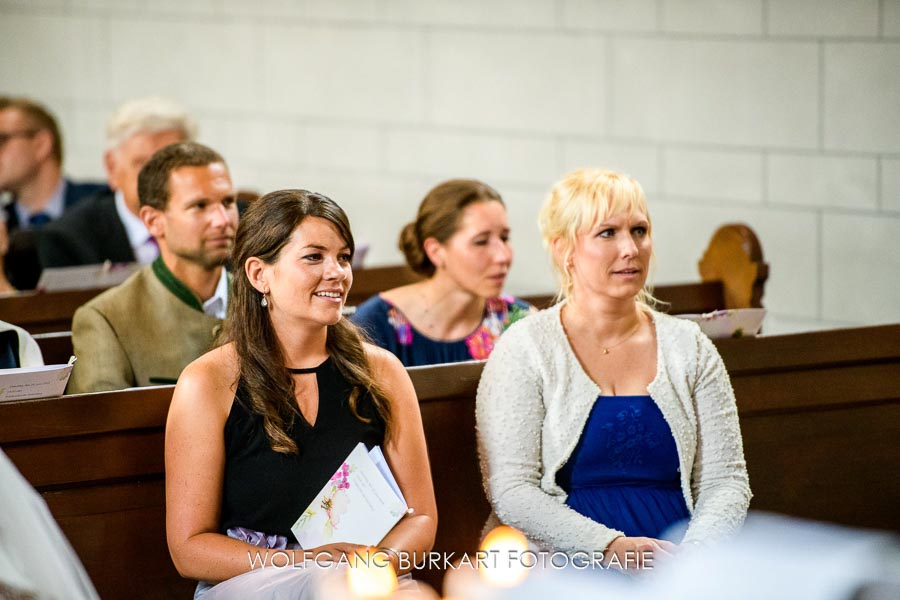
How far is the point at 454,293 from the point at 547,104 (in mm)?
2459

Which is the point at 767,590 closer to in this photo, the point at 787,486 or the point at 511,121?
the point at 787,486

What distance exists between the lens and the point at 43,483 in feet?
9.86

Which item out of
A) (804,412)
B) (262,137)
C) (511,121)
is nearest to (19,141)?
(262,137)

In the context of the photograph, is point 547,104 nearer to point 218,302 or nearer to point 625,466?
point 218,302

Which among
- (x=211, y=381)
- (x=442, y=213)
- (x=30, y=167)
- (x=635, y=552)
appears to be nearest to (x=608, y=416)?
(x=635, y=552)

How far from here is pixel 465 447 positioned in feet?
11.3

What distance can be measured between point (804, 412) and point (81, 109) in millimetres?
6568

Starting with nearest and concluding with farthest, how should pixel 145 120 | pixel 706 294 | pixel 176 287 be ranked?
pixel 176 287 < pixel 706 294 < pixel 145 120

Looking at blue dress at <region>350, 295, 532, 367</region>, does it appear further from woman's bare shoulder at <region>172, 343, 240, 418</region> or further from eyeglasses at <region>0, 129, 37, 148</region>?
eyeglasses at <region>0, 129, 37, 148</region>

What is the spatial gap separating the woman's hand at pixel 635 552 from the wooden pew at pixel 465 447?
0.45m

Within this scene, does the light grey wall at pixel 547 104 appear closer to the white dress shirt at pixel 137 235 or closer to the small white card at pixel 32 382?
the white dress shirt at pixel 137 235

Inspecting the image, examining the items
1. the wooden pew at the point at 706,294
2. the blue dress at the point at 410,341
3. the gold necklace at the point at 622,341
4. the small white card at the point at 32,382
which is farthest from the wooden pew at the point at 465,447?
the wooden pew at the point at 706,294

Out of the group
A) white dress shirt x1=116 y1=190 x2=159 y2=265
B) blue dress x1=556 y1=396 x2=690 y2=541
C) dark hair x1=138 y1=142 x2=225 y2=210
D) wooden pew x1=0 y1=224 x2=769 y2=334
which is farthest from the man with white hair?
blue dress x1=556 y1=396 x2=690 y2=541

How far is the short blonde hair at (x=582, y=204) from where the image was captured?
3367mm
